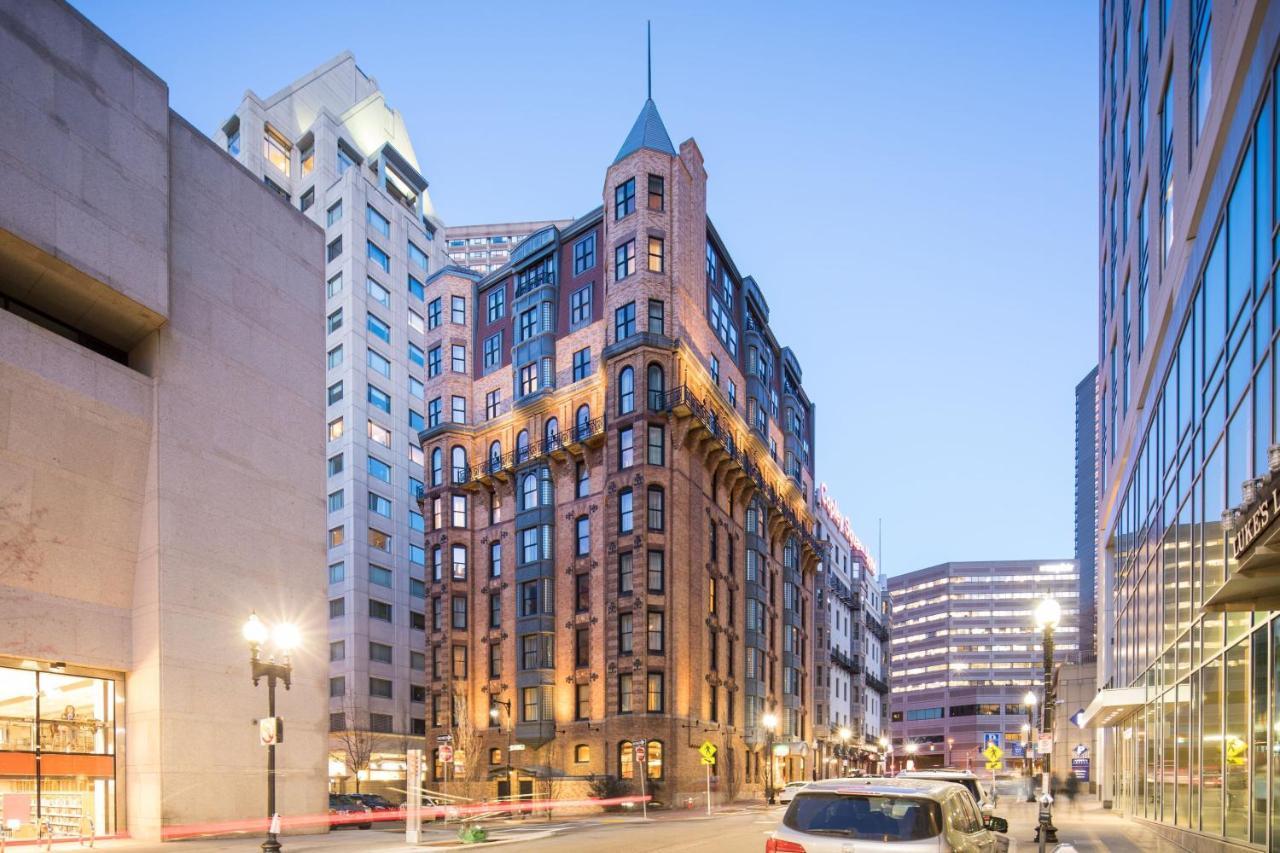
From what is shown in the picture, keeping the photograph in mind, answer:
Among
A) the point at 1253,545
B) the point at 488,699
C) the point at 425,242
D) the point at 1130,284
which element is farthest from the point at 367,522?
the point at 1253,545

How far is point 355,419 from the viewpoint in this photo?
72875 millimetres

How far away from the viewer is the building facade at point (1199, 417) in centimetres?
1452

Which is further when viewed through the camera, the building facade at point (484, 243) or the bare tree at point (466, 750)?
the building facade at point (484, 243)

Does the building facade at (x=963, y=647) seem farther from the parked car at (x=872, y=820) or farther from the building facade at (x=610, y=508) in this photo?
the parked car at (x=872, y=820)

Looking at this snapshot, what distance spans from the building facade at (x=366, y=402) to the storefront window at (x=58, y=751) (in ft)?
146

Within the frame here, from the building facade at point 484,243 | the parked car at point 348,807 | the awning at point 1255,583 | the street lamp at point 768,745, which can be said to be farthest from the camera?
the building facade at point 484,243

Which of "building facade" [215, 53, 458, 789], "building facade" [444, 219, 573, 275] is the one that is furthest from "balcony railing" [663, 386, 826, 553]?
"building facade" [444, 219, 573, 275]

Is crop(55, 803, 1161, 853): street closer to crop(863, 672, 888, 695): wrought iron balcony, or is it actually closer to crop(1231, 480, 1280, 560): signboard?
crop(1231, 480, 1280, 560): signboard

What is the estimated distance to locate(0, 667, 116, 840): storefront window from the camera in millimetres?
21922

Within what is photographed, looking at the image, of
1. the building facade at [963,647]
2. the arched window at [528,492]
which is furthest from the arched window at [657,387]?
the building facade at [963,647]

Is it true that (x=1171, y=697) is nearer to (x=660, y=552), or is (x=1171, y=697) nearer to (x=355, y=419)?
(x=660, y=552)

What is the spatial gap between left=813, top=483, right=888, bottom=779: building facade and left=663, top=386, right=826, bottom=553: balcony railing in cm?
1340

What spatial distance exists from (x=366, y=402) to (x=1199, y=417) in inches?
2495

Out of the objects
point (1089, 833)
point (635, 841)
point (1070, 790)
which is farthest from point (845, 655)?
point (635, 841)
